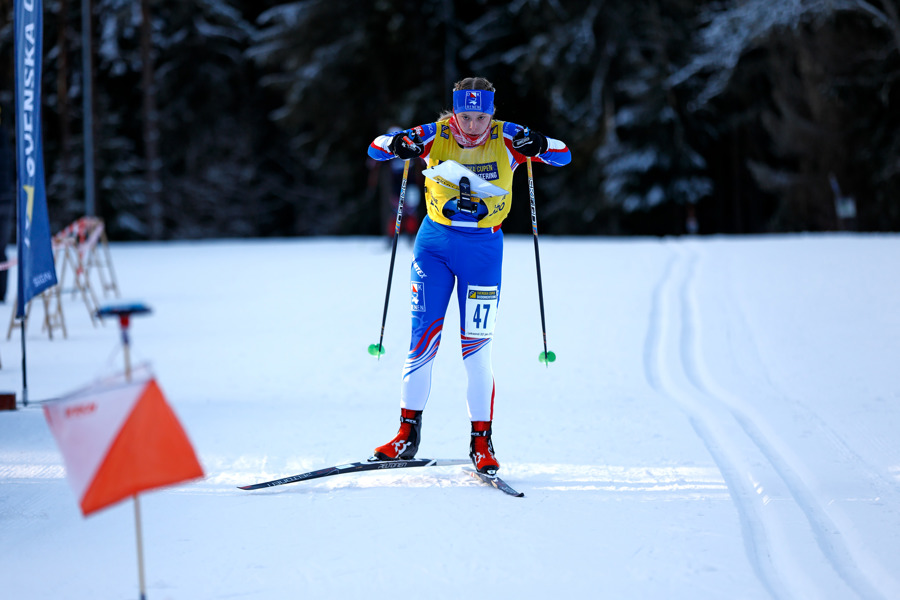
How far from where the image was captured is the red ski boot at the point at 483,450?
448 cm

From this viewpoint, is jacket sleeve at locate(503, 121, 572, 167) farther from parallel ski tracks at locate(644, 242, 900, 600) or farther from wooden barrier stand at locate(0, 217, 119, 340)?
wooden barrier stand at locate(0, 217, 119, 340)

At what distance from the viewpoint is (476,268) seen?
4.50 metres

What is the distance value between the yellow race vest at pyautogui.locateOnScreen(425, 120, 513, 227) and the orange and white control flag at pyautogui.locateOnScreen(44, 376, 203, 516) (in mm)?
2166

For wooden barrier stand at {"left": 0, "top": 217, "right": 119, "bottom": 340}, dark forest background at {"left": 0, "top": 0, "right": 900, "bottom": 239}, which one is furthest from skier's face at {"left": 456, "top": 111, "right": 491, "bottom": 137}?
dark forest background at {"left": 0, "top": 0, "right": 900, "bottom": 239}

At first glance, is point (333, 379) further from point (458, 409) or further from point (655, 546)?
point (655, 546)

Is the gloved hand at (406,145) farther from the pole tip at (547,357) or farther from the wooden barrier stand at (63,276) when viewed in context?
the wooden barrier stand at (63,276)

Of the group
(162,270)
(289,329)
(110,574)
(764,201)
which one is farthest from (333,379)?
(764,201)

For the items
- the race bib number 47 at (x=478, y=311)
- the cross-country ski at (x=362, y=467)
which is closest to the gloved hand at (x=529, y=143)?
the race bib number 47 at (x=478, y=311)

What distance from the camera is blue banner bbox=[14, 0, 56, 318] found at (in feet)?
18.4

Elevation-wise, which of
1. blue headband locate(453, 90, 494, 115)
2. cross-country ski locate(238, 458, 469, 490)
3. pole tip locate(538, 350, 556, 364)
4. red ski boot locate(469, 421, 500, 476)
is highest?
blue headband locate(453, 90, 494, 115)

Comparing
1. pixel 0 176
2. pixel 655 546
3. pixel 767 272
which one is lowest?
pixel 655 546

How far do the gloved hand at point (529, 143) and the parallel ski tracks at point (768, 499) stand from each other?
1799mm

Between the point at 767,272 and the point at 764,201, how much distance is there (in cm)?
1958

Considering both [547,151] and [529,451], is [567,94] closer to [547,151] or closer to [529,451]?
[529,451]
